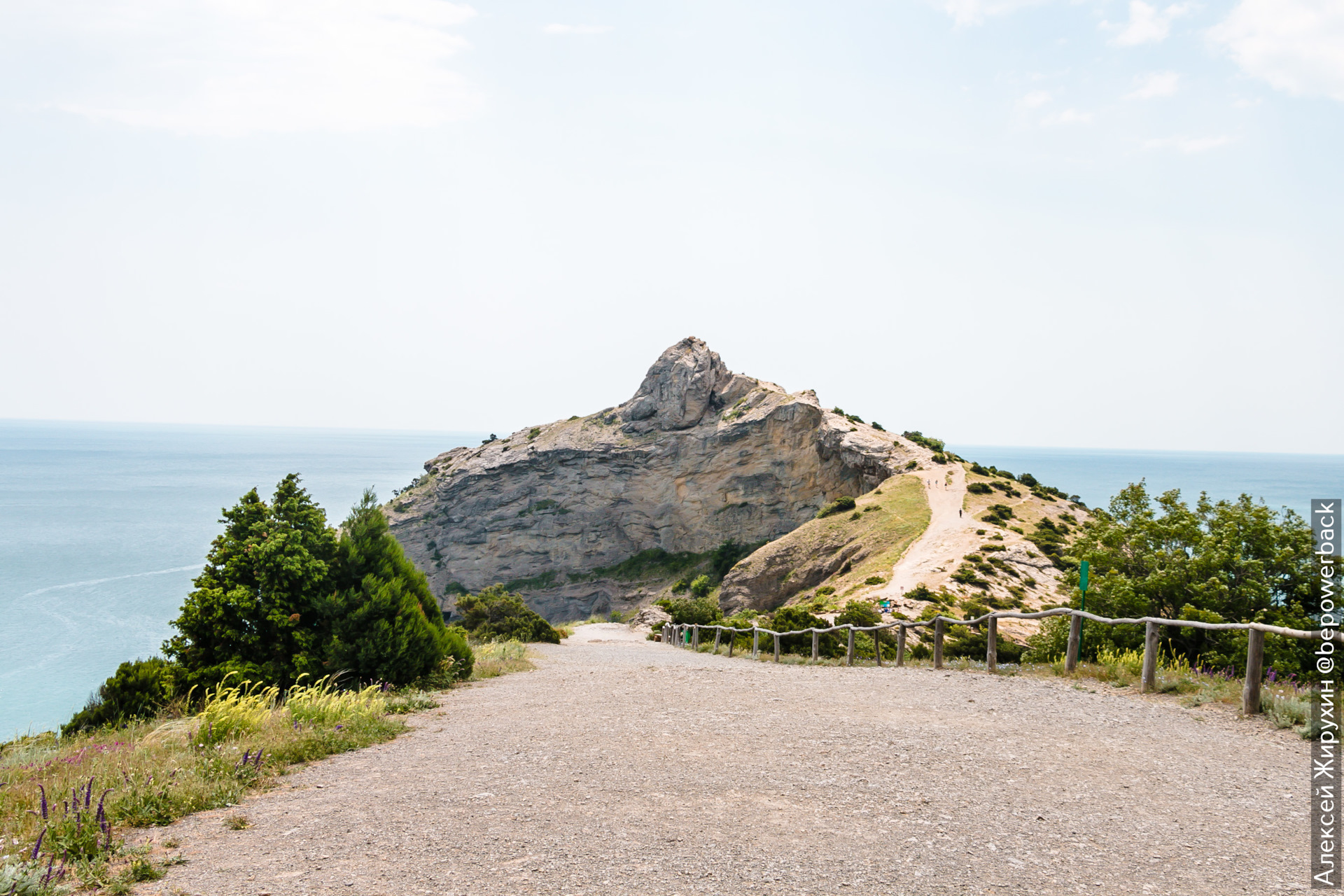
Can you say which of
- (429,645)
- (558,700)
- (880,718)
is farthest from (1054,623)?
(429,645)

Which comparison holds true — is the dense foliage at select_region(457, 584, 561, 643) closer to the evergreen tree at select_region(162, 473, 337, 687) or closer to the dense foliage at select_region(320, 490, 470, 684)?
the dense foliage at select_region(320, 490, 470, 684)

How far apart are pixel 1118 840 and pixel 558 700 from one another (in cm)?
742

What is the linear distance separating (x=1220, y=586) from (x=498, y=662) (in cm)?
1342

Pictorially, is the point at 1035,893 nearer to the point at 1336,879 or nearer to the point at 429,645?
the point at 1336,879

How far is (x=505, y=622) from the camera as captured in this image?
113 feet

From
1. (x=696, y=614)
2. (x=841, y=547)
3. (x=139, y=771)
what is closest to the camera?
(x=139, y=771)

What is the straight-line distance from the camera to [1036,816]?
5.24 m

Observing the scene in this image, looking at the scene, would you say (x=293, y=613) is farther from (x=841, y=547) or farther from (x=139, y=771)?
(x=841, y=547)

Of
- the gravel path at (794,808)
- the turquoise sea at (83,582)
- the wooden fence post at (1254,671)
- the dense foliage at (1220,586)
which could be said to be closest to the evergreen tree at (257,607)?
the gravel path at (794,808)

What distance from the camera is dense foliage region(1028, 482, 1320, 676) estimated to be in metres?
13.0

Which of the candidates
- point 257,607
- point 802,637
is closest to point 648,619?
point 802,637

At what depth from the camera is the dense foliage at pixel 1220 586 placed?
1298 cm

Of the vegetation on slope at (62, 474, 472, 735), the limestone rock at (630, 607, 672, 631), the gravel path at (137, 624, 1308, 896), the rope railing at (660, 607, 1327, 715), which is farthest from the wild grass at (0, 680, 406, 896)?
the limestone rock at (630, 607, 672, 631)

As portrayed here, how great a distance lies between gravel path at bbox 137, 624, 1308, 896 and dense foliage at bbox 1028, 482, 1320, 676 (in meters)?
5.18
